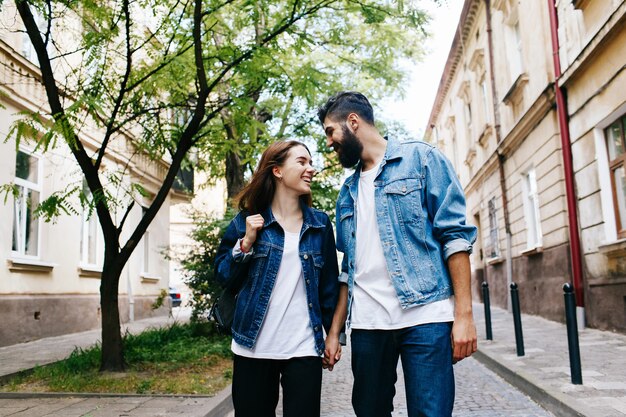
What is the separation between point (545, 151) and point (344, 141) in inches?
409

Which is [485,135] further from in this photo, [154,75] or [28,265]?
[28,265]

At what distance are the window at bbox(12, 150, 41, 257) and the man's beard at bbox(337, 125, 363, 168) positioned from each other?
8899 mm

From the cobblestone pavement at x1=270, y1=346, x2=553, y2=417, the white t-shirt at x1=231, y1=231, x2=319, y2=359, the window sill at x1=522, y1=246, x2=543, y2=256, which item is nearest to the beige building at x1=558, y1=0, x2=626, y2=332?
the window sill at x1=522, y1=246, x2=543, y2=256

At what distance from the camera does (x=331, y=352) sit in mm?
2699

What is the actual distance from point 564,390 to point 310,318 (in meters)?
3.74

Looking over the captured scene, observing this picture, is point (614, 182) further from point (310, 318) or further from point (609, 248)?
point (310, 318)

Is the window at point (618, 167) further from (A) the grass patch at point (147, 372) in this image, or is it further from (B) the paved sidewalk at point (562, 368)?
(A) the grass patch at point (147, 372)

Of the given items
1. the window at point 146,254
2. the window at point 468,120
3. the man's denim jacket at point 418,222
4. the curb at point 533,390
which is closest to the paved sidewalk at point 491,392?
the curb at point 533,390

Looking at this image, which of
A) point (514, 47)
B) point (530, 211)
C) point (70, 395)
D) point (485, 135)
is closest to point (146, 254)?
point (485, 135)

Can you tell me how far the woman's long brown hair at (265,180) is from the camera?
9.71 feet

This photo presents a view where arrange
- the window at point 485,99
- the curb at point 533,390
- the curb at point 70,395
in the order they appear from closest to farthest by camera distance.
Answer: the curb at point 533,390 → the curb at point 70,395 → the window at point 485,99

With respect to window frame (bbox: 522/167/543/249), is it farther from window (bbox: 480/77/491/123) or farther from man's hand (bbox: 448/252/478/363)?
man's hand (bbox: 448/252/478/363)

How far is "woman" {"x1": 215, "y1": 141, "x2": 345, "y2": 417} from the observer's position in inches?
103

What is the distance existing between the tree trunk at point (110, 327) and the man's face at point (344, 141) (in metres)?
4.66
